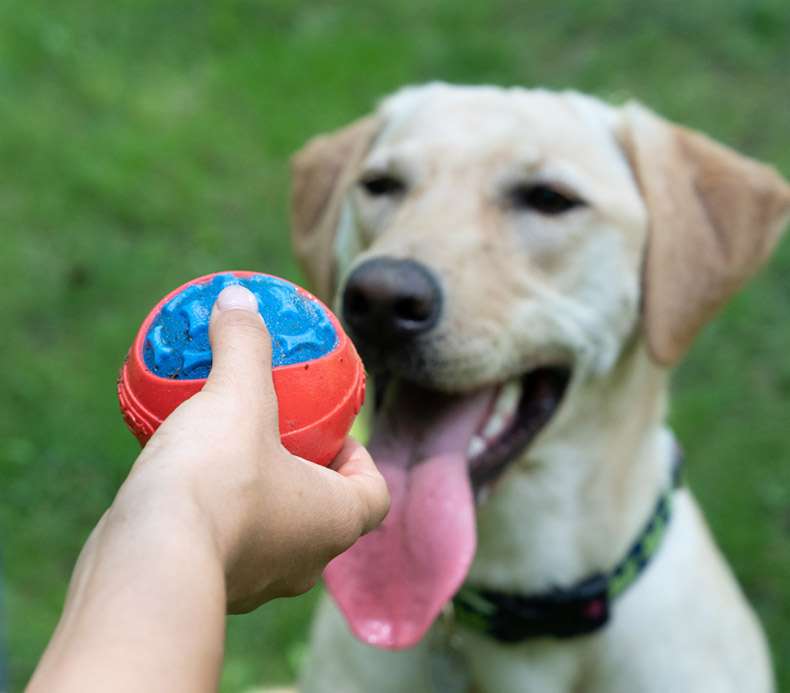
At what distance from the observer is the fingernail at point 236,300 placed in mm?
1268

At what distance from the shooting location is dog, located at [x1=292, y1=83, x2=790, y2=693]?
224 cm

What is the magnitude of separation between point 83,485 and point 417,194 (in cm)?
228

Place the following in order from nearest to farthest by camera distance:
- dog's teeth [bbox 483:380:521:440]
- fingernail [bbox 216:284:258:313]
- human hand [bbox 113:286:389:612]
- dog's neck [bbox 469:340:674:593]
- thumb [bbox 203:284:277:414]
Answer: human hand [bbox 113:286:389:612], thumb [bbox 203:284:277:414], fingernail [bbox 216:284:258:313], dog's teeth [bbox 483:380:521:440], dog's neck [bbox 469:340:674:593]

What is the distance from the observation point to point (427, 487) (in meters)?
2.21

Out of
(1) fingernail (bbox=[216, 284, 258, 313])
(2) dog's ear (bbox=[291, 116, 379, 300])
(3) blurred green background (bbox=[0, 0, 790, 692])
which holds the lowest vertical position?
(3) blurred green background (bbox=[0, 0, 790, 692])

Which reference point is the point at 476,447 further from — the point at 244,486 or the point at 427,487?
the point at 244,486

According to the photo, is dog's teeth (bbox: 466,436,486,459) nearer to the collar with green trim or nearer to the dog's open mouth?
the dog's open mouth

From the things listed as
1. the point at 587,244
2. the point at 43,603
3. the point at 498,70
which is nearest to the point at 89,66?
the point at 498,70

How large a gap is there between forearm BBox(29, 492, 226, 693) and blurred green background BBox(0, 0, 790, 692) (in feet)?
9.17

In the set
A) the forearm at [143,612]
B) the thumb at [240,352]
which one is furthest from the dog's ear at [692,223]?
the forearm at [143,612]

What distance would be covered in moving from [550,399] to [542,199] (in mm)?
464

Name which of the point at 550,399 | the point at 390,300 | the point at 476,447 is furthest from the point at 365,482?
the point at 550,399

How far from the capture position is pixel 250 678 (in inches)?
143

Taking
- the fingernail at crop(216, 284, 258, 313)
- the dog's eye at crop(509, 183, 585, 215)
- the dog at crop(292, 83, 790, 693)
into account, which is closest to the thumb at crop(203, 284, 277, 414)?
the fingernail at crop(216, 284, 258, 313)
